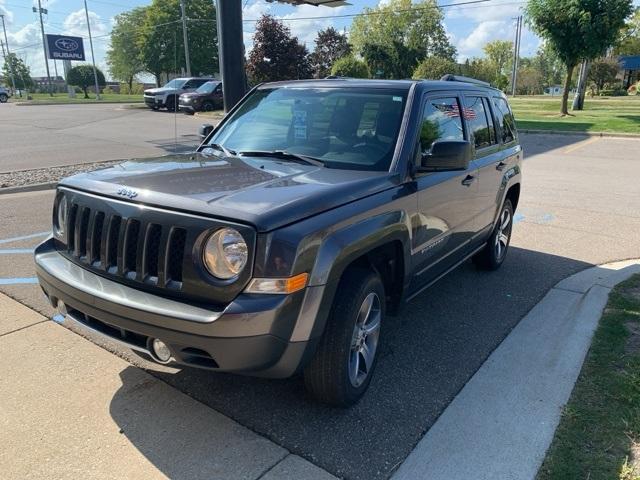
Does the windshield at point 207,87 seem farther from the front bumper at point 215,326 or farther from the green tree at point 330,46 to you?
the green tree at point 330,46

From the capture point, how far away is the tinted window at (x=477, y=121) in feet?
15.0

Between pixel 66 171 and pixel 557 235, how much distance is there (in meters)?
8.80

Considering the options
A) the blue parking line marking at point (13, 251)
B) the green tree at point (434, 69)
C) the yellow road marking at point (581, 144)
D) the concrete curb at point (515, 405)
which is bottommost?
the yellow road marking at point (581, 144)

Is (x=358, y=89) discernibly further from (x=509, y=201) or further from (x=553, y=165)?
(x=553, y=165)

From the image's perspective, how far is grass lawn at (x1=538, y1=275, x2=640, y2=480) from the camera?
8.80ft

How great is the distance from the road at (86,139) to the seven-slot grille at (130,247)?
632 cm

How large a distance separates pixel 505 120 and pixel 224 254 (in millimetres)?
4147

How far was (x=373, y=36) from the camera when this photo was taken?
245 feet

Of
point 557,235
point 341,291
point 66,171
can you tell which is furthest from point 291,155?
point 66,171

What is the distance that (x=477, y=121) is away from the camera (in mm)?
4766

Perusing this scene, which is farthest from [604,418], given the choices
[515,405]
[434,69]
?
[434,69]

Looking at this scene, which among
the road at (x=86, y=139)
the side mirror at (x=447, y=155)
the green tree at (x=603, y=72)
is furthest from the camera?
the green tree at (x=603, y=72)

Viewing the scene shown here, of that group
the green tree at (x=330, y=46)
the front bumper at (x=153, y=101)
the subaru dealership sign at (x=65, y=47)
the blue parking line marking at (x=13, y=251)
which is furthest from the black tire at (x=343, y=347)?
the subaru dealership sign at (x=65, y=47)

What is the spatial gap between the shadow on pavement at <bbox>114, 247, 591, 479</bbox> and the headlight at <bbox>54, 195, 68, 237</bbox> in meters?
1.08
